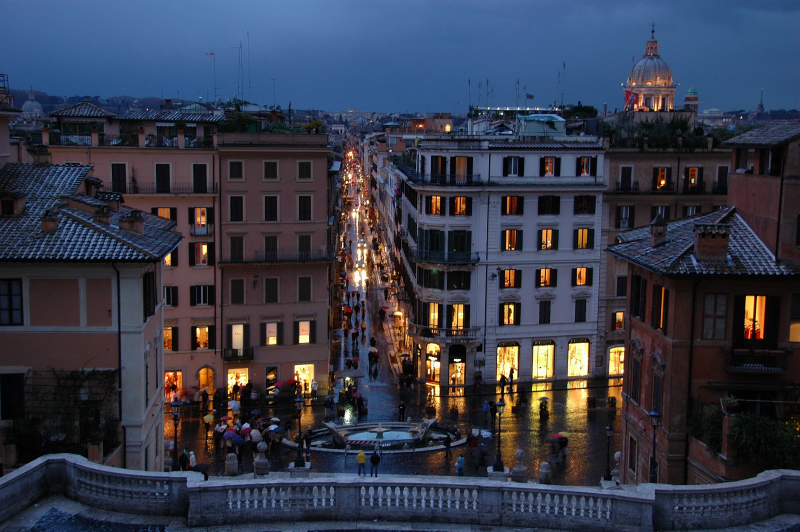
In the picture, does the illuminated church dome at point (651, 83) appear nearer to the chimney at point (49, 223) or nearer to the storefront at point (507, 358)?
the storefront at point (507, 358)

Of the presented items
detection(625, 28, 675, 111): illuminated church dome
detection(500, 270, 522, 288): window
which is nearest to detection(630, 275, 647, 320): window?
detection(500, 270, 522, 288): window

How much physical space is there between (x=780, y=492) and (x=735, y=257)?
31.6 feet

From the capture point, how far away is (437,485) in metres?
15.4

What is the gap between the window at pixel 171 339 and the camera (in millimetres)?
46969

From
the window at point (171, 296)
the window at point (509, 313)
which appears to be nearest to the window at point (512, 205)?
the window at point (509, 313)

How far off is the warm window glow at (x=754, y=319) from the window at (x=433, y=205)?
91.4 feet

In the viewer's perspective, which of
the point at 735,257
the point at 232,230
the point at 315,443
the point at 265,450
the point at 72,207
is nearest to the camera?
the point at 735,257

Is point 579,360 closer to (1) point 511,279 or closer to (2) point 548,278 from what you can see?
(2) point 548,278

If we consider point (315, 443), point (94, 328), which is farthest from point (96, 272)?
point (315, 443)

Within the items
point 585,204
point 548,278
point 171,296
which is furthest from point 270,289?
point 585,204

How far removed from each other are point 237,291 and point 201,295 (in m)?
2.03

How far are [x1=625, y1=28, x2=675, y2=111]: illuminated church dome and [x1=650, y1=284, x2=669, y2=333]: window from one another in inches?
4574

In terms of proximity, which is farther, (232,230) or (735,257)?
(232,230)

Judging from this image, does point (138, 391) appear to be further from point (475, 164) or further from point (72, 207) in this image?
point (475, 164)
